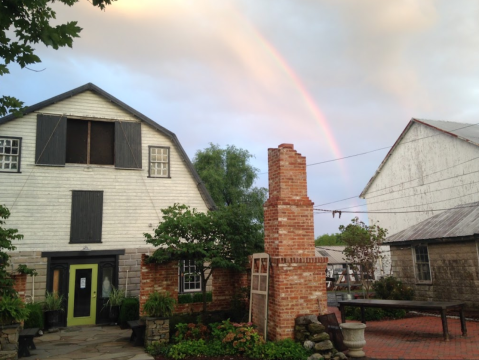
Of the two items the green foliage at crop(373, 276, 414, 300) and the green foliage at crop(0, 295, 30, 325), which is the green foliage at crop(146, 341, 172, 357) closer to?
the green foliage at crop(0, 295, 30, 325)

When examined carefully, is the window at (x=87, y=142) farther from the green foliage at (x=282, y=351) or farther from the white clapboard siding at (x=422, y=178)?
the white clapboard siding at (x=422, y=178)

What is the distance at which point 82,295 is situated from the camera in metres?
14.1

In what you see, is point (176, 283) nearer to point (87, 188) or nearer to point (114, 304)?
point (114, 304)

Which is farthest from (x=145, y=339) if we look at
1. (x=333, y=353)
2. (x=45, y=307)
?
(x=45, y=307)

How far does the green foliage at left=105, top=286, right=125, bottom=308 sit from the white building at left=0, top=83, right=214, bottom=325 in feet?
1.09

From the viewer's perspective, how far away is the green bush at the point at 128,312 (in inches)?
511

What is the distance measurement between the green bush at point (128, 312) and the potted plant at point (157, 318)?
4.26 meters

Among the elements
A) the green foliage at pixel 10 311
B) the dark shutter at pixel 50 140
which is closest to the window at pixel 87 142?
the dark shutter at pixel 50 140

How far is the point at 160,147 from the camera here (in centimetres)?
1602

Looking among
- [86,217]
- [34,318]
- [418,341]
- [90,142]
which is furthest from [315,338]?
[90,142]

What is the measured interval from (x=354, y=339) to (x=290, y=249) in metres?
2.12

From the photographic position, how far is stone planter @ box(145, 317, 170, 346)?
29.4 feet

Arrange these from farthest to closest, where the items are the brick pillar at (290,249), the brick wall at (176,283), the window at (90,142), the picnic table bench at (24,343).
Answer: the window at (90,142), the brick wall at (176,283), the picnic table bench at (24,343), the brick pillar at (290,249)

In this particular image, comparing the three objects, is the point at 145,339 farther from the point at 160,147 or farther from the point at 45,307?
the point at 160,147
